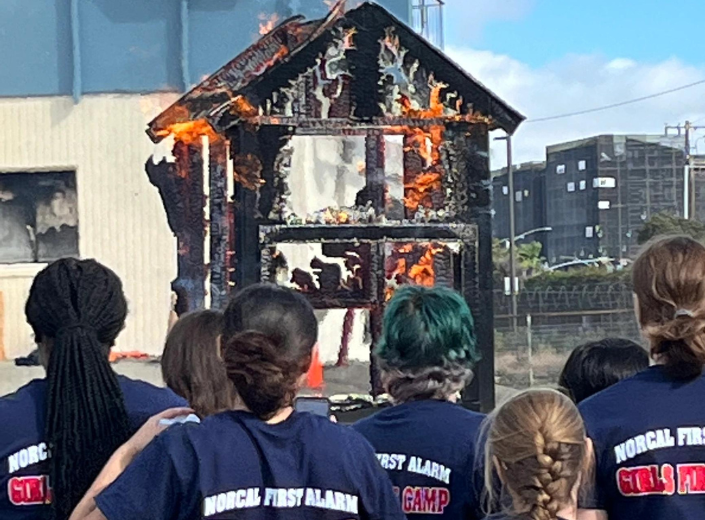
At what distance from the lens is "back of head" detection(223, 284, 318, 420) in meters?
2.05

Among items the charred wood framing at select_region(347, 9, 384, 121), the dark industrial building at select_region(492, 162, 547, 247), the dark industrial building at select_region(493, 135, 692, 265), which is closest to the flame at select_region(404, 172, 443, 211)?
the charred wood framing at select_region(347, 9, 384, 121)

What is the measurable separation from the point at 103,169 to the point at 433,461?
422 inches

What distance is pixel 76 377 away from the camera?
2400 mm

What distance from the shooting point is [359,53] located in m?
4.75

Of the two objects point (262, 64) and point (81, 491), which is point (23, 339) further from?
point (81, 491)

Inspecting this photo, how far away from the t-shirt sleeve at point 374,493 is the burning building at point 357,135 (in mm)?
2586

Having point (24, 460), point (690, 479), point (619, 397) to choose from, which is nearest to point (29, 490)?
point (24, 460)

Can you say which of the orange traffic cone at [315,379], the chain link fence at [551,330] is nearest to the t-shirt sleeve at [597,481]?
the orange traffic cone at [315,379]

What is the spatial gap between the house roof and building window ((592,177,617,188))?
3795 cm

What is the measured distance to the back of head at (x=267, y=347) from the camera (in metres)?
2.05

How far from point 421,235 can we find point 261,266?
724 mm

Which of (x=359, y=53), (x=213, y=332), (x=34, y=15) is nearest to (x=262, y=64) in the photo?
(x=359, y=53)

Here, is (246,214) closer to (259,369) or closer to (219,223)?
(219,223)

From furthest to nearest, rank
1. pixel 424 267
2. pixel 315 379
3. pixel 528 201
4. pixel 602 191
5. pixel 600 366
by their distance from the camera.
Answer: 1. pixel 528 201
2. pixel 602 191
3. pixel 315 379
4. pixel 424 267
5. pixel 600 366
